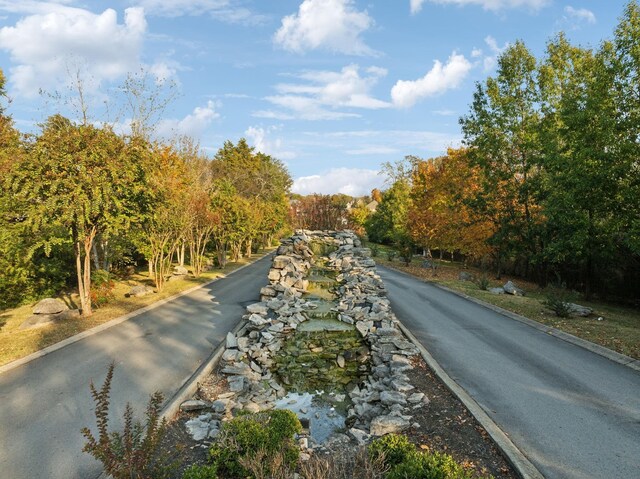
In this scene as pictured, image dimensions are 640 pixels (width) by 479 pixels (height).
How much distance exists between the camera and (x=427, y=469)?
5.07 metres

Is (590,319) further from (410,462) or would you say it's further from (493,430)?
(410,462)

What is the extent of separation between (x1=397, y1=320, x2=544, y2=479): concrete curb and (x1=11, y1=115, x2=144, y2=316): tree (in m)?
12.8

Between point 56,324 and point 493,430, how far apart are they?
604 inches

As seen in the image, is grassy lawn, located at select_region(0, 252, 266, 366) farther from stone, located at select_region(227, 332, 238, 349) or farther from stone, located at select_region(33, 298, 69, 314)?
stone, located at select_region(227, 332, 238, 349)

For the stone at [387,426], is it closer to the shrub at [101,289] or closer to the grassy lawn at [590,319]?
the grassy lawn at [590,319]

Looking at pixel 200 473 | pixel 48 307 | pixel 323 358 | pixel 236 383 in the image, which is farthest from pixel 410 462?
pixel 48 307

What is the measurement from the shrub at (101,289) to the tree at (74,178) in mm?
3520

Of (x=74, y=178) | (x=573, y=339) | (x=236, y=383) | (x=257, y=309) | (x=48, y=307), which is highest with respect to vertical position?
(x=74, y=178)

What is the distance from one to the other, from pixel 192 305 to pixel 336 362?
938 centimetres

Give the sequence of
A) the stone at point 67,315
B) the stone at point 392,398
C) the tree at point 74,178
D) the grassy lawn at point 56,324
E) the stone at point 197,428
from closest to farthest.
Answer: the stone at point 197,428
the stone at point 392,398
the grassy lawn at point 56,324
the tree at point 74,178
the stone at point 67,315

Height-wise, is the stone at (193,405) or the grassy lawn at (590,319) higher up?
the grassy lawn at (590,319)

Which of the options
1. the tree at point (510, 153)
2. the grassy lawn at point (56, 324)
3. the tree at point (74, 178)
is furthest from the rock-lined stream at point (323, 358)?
the tree at point (510, 153)

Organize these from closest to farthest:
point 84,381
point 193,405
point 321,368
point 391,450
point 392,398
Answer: point 391,450 < point 193,405 < point 392,398 < point 84,381 < point 321,368

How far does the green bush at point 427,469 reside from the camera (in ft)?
A: 15.9
